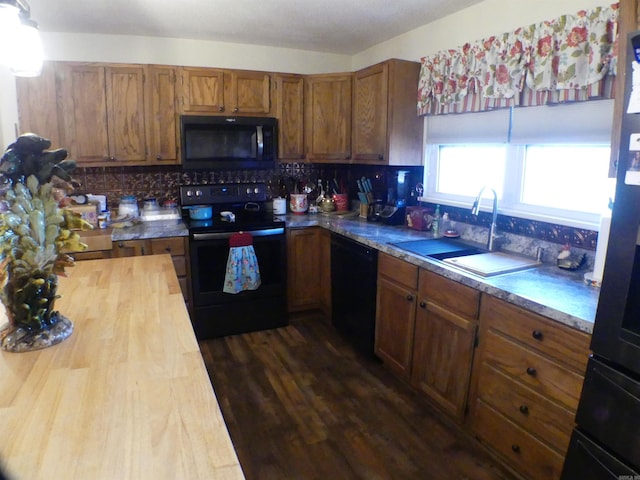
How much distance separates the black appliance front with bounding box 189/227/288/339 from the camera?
3150 millimetres

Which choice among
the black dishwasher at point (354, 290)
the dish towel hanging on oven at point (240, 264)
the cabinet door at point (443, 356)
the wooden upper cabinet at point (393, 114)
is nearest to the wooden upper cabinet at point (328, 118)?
the wooden upper cabinet at point (393, 114)

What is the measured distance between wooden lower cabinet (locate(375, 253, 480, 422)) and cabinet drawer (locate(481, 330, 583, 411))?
0.44 ft

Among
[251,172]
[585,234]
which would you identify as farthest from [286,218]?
[585,234]

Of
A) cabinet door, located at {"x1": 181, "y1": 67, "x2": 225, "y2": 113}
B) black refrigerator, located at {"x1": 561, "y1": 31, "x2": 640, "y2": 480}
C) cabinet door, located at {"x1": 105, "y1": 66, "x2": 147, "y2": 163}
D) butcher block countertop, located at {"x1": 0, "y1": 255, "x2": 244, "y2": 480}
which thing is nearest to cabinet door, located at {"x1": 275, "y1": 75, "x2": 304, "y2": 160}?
cabinet door, located at {"x1": 181, "y1": 67, "x2": 225, "y2": 113}

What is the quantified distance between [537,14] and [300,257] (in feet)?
7.36

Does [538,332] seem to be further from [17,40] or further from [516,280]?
[17,40]

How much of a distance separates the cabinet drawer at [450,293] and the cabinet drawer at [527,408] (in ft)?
0.87

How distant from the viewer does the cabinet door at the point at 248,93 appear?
3449 millimetres

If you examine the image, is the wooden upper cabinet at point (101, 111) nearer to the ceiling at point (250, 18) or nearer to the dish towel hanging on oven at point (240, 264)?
the ceiling at point (250, 18)

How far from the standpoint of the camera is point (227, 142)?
3443 millimetres

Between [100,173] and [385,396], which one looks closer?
[385,396]

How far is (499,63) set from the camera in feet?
7.84

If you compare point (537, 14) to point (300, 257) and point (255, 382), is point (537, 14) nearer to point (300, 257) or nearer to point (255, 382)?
point (300, 257)

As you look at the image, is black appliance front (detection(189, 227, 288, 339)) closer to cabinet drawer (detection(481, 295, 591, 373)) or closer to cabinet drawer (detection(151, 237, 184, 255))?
cabinet drawer (detection(151, 237, 184, 255))
